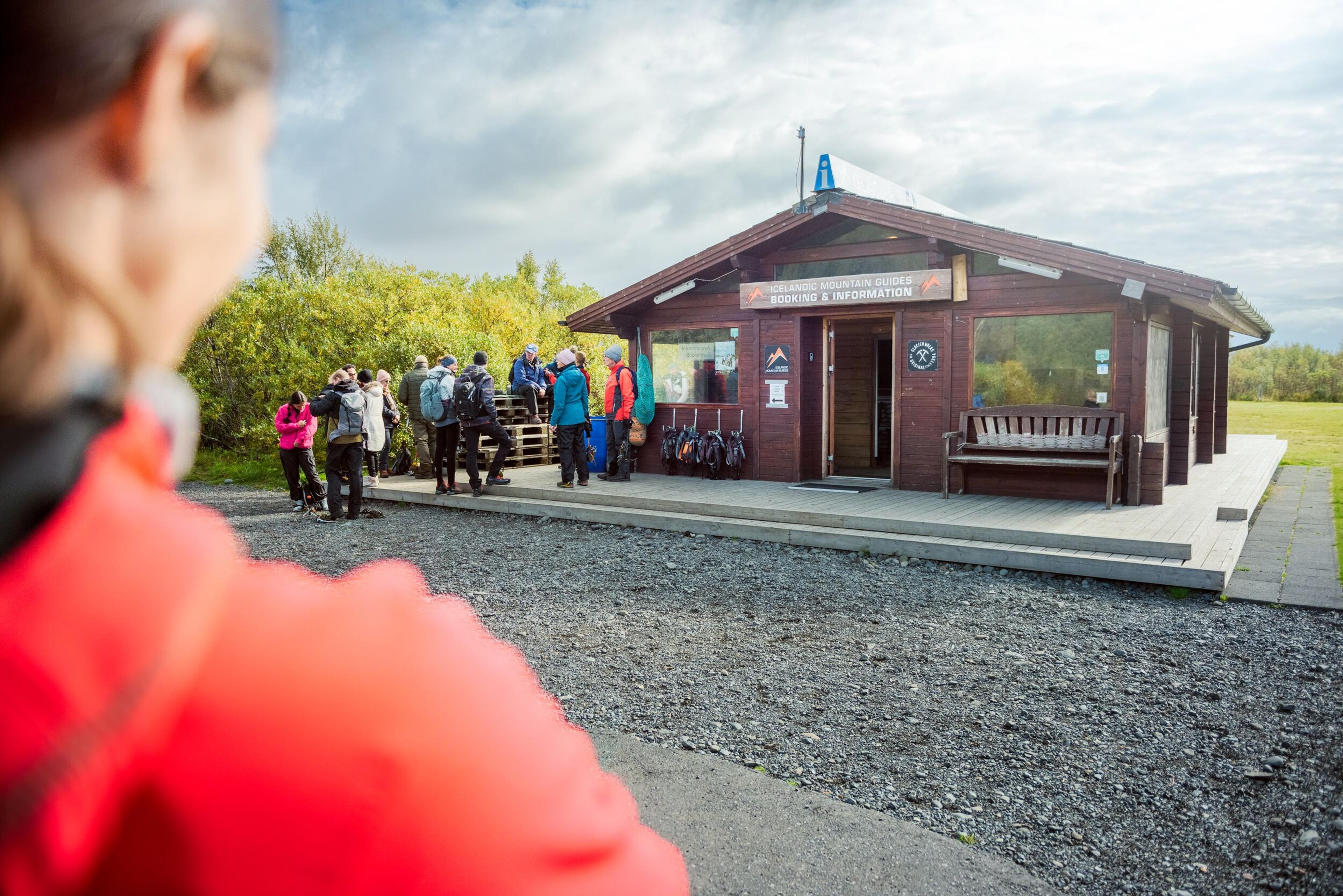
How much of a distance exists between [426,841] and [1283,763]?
5.13 metres

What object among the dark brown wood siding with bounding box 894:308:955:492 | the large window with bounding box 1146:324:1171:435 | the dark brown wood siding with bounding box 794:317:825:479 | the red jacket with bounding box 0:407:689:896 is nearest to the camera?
the red jacket with bounding box 0:407:689:896

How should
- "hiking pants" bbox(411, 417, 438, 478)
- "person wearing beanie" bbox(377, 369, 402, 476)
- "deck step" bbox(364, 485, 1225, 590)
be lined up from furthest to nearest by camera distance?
"hiking pants" bbox(411, 417, 438, 478)
"person wearing beanie" bbox(377, 369, 402, 476)
"deck step" bbox(364, 485, 1225, 590)

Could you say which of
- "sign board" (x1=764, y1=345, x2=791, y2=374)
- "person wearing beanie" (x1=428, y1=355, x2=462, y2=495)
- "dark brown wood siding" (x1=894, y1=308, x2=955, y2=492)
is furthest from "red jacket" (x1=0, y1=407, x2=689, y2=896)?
"sign board" (x1=764, y1=345, x2=791, y2=374)

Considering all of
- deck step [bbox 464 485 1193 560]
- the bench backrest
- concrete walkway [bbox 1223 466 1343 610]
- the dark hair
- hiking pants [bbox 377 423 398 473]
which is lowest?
concrete walkway [bbox 1223 466 1343 610]

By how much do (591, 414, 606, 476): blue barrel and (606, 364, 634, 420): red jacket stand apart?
100 centimetres

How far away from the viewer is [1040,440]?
10992mm

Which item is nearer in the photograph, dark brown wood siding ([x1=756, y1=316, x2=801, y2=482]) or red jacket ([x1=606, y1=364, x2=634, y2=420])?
dark brown wood siding ([x1=756, y1=316, x2=801, y2=482])

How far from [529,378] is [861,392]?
18.4ft

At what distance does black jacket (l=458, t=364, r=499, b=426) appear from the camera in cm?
1255

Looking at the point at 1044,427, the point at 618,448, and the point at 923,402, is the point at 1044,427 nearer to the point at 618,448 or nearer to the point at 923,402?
the point at 923,402

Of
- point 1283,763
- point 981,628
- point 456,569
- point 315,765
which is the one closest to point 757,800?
point 1283,763

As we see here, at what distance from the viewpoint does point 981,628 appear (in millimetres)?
6656

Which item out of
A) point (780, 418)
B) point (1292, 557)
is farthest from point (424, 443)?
point (1292, 557)

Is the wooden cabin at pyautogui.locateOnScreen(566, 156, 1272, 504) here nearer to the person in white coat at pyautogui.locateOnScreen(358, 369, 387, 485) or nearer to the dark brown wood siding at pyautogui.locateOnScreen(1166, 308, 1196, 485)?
the dark brown wood siding at pyautogui.locateOnScreen(1166, 308, 1196, 485)
